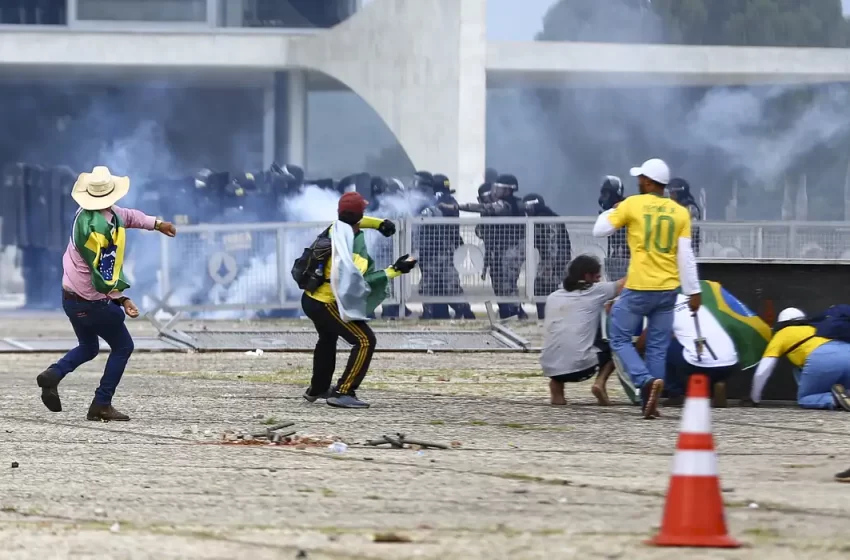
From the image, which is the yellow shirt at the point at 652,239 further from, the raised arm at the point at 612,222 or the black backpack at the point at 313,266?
the black backpack at the point at 313,266

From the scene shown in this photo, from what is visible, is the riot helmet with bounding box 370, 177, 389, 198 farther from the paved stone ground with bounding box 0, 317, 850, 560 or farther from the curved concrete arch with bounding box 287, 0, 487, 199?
the paved stone ground with bounding box 0, 317, 850, 560

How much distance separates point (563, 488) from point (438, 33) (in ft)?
90.6

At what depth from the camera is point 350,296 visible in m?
11.2

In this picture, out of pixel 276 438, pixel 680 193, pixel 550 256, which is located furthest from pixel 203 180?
pixel 276 438

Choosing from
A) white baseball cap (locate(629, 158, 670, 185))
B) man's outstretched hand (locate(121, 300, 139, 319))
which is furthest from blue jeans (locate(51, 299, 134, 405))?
white baseball cap (locate(629, 158, 670, 185))

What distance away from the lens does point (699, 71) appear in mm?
36062

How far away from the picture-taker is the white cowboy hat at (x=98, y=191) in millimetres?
10195

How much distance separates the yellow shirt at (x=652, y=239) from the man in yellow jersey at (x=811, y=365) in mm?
951

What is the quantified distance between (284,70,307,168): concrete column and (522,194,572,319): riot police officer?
2015 centimetres

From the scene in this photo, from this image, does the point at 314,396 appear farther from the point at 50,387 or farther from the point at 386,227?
the point at 50,387

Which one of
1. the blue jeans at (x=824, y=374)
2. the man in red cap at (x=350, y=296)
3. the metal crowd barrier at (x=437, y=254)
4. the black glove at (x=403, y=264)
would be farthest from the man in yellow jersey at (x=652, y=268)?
the metal crowd barrier at (x=437, y=254)

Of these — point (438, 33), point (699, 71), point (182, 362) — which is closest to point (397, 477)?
point (182, 362)

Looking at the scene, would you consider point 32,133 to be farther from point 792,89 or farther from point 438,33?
point 792,89

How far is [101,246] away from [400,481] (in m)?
3.45
